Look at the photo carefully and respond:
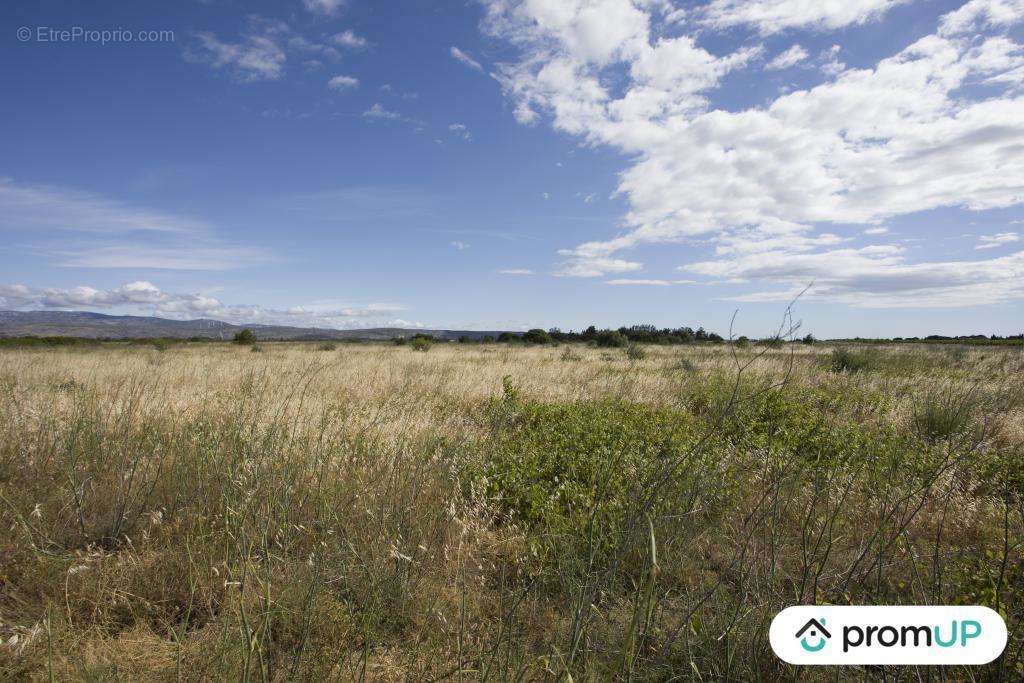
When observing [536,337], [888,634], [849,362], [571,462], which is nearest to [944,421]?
[571,462]

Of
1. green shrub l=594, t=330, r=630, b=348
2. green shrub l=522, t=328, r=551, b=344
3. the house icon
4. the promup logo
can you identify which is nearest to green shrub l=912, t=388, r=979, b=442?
the promup logo

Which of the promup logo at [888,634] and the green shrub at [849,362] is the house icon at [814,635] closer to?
the promup logo at [888,634]

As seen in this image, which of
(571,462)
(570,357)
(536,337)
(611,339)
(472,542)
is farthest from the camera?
(536,337)

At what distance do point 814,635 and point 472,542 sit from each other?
2.16m

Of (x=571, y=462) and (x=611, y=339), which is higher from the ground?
(x=611, y=339)

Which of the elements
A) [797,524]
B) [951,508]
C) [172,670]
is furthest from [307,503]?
[951,508]

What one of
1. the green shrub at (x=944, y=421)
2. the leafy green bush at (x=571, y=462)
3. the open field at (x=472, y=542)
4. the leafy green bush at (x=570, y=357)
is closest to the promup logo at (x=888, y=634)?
the open field at (x=472, y=542)

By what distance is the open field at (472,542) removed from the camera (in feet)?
6.40

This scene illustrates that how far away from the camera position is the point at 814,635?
5.79 ft

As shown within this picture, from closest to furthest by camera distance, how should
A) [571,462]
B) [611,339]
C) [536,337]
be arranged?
[571,462] < [611,339] < [536,337]

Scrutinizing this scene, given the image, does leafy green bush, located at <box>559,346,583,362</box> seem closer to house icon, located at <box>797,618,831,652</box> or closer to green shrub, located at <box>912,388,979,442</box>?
green shrub, located at <box>912,388,979,442</box>

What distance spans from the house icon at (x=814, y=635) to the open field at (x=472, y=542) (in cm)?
12

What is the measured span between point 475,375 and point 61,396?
278 inches

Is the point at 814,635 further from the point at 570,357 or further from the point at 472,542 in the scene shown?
the point at 570,357
